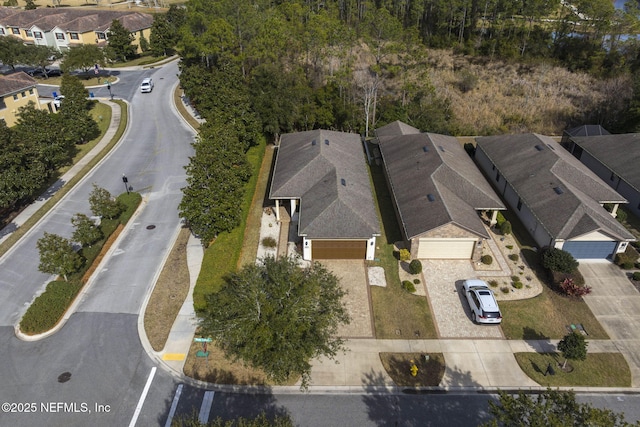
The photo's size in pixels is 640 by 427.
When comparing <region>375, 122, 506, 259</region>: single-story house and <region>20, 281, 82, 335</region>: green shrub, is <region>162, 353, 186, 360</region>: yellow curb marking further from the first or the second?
<region>375, 122, 506, 259</region>: single-story house

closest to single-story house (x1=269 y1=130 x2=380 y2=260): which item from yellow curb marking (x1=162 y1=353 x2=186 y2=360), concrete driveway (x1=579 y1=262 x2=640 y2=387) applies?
yellow curb marking (x1=162 y1=353 x2=186 y2=360)

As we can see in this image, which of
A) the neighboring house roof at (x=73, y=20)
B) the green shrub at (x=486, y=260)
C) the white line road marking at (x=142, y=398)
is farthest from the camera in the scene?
the neighboring house roof at (x=73, y=20)

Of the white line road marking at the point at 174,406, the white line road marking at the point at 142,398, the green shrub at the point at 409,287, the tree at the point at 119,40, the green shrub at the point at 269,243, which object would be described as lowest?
the white line road marking at the point at 174,406

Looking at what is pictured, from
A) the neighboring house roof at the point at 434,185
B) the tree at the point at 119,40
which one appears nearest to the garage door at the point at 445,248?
the neighboring house roof at the point at 434,185

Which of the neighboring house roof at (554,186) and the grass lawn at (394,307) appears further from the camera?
the neighboring house roof at (554,186)

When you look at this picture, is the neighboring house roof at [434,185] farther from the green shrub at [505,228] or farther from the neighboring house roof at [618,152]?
the neighboring house roof at [618,152]
